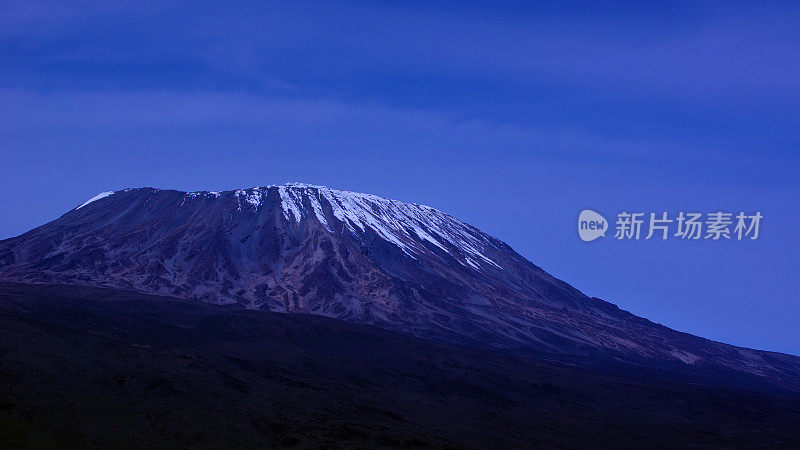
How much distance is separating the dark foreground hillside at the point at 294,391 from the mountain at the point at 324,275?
24.1 m

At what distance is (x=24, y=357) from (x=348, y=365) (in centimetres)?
4232

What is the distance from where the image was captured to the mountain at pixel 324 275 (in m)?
151

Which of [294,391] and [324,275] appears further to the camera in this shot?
[324,275]

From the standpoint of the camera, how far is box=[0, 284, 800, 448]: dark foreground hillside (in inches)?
2429

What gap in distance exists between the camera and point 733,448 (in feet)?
278

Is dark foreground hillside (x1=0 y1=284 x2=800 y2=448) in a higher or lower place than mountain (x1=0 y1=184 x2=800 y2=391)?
lower

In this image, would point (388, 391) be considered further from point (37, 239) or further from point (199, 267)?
point (37, 239)

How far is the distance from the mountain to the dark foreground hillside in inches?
948

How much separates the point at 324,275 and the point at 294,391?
82788 mm

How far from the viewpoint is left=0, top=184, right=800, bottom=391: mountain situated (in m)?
151

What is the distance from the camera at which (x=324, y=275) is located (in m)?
164

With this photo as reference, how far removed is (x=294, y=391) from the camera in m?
81.1

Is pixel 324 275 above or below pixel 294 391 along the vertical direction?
above

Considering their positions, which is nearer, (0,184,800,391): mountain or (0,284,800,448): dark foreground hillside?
(0,284,800,448): dark foreground hillside
